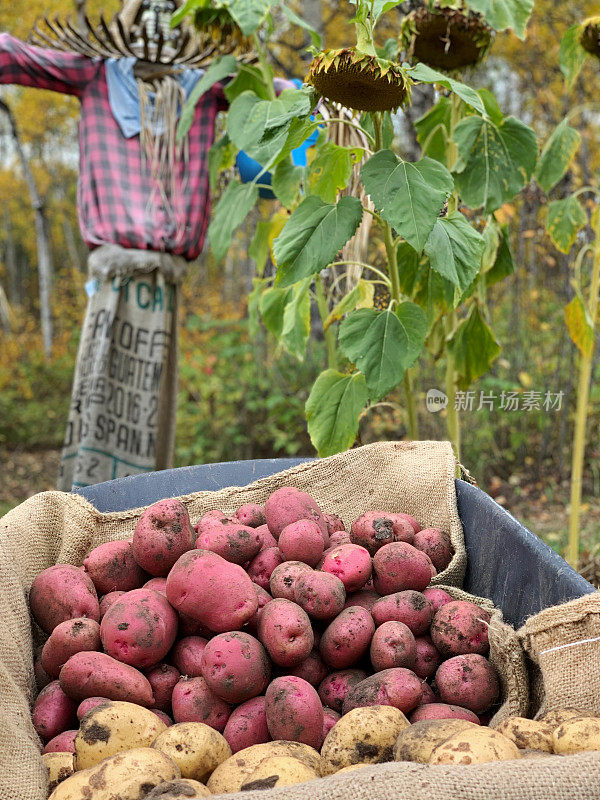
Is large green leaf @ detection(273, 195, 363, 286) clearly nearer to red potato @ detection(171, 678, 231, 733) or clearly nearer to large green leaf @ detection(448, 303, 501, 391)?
large green leaf @ detection(448, 303, 501, 391)

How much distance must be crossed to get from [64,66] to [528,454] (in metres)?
3.70

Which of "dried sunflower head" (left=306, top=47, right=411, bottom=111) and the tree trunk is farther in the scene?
the tree trunk

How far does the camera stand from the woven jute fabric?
115cm

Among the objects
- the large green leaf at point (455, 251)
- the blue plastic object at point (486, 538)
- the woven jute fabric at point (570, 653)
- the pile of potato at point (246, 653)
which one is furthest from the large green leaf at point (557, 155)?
the woven jute fabric at point (570, 653)

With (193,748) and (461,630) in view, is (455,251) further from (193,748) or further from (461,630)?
(193,748)

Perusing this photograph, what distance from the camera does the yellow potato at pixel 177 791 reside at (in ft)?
3.10

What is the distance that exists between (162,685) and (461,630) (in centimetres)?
59

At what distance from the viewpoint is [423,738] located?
1053 mm

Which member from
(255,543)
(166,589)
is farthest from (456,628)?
(166,589)

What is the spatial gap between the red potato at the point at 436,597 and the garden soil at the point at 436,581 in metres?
0.04

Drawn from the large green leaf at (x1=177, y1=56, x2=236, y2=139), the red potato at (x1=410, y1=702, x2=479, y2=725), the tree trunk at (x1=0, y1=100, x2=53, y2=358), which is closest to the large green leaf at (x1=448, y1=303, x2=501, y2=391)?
the large green leaf at (x1=177, y1=56, x2=236, y2=139)

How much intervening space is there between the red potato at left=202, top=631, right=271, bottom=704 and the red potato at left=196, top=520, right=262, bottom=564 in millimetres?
238

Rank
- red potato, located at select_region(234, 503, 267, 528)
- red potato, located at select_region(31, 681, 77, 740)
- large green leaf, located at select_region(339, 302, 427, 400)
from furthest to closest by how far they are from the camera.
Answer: large green leaf, located at select_region(339, 302, 427, 400) < red potato, located at select_region(234, 503, 267, 528) < red potato, located at select_region(31, 681, 77, 740)

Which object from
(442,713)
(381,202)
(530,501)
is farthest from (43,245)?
(442,713)
